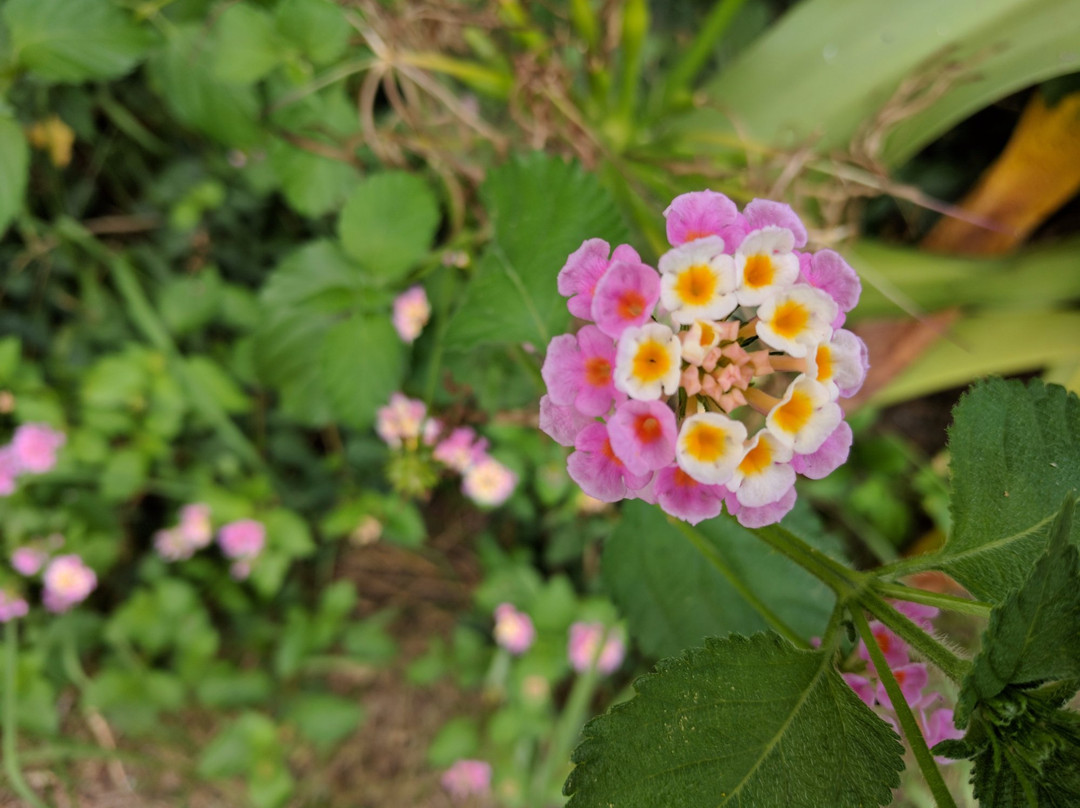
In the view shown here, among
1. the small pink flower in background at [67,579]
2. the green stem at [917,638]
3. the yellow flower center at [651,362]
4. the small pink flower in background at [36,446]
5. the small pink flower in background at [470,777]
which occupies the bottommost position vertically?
the small pink flower in background at [470,777]

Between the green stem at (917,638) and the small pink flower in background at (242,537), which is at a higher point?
the green stem at (917,638)

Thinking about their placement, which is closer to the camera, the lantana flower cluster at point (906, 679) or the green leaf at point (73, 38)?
the lantana flower cluster at point (906, 679)

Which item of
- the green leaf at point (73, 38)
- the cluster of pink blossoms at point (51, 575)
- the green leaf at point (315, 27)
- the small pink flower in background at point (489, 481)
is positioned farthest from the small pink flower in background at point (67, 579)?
the green leaf at point (315, 27)

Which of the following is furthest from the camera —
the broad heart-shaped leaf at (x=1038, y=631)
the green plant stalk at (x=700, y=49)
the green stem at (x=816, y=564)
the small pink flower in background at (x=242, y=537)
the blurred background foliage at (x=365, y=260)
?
the small pink flower in background at (x=242, y=537)

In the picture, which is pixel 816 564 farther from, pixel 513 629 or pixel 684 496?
pixel 513 629

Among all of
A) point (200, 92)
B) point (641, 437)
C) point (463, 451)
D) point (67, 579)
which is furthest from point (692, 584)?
point (67, 579)

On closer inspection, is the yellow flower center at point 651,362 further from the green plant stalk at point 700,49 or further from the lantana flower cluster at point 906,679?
the green plant stalk at point 700,49
